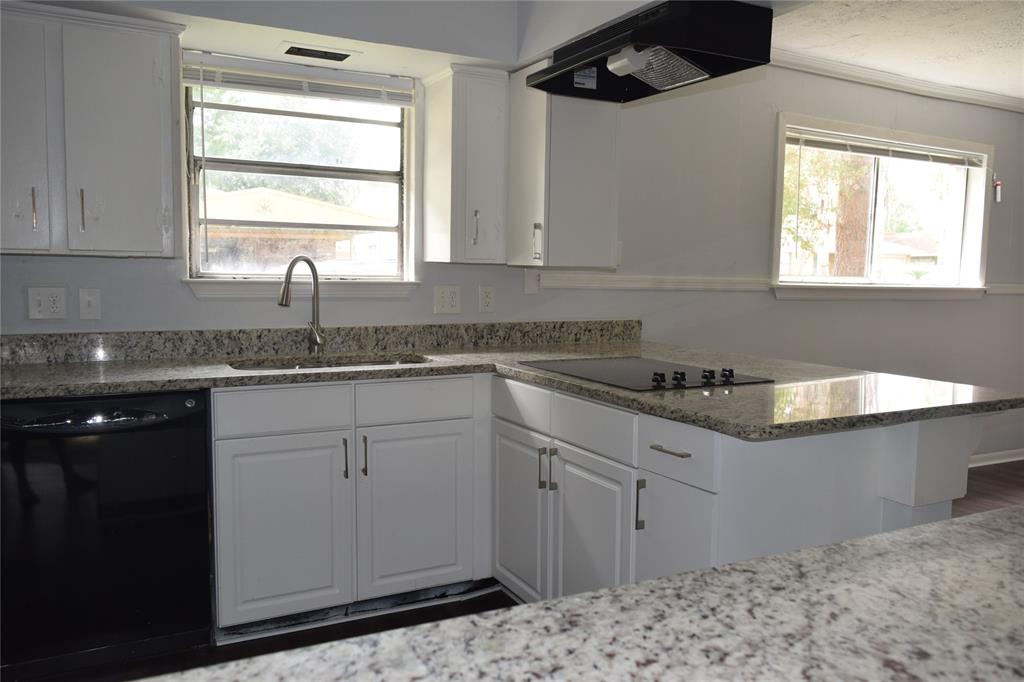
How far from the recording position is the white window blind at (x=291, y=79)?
298cm

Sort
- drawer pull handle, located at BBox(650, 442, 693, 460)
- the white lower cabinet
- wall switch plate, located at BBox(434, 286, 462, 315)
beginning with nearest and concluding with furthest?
drawer pull handle, located at BBox(650, 442, 693, 460), the white lower cabinet, wall switch plate, located at BBox(434, 286, 462, 315)

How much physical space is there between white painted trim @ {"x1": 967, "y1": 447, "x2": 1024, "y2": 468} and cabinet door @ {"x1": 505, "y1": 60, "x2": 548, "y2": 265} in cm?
379

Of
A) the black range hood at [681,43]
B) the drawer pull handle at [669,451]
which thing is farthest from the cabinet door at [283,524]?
the black range hood at [681,43]

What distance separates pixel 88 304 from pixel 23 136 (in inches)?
24.4

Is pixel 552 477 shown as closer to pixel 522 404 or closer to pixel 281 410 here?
pixel 522 404

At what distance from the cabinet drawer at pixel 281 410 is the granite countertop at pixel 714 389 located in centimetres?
4

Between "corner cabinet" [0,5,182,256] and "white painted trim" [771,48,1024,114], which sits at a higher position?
"white painted trim" [771,48,1024,114]

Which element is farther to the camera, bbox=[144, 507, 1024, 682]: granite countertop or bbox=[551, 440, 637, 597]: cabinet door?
bbox=[551, 440, 637, 597]: cabinet door

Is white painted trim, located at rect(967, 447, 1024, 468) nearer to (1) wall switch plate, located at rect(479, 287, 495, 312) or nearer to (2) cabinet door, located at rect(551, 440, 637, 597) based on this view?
(1) wall switch plate, located at rect(479, 287, 495, 312)

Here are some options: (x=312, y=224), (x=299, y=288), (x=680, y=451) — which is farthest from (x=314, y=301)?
(x=680, y=451)

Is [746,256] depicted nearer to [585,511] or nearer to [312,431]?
[585,511]

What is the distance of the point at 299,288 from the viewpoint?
10.4 feet

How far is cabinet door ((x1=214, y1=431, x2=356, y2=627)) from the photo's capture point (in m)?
2.54

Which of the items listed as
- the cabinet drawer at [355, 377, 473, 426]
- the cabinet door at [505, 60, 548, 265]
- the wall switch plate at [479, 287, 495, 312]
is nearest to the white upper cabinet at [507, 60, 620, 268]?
the cabinet door at [505, 60, 548, 265]
